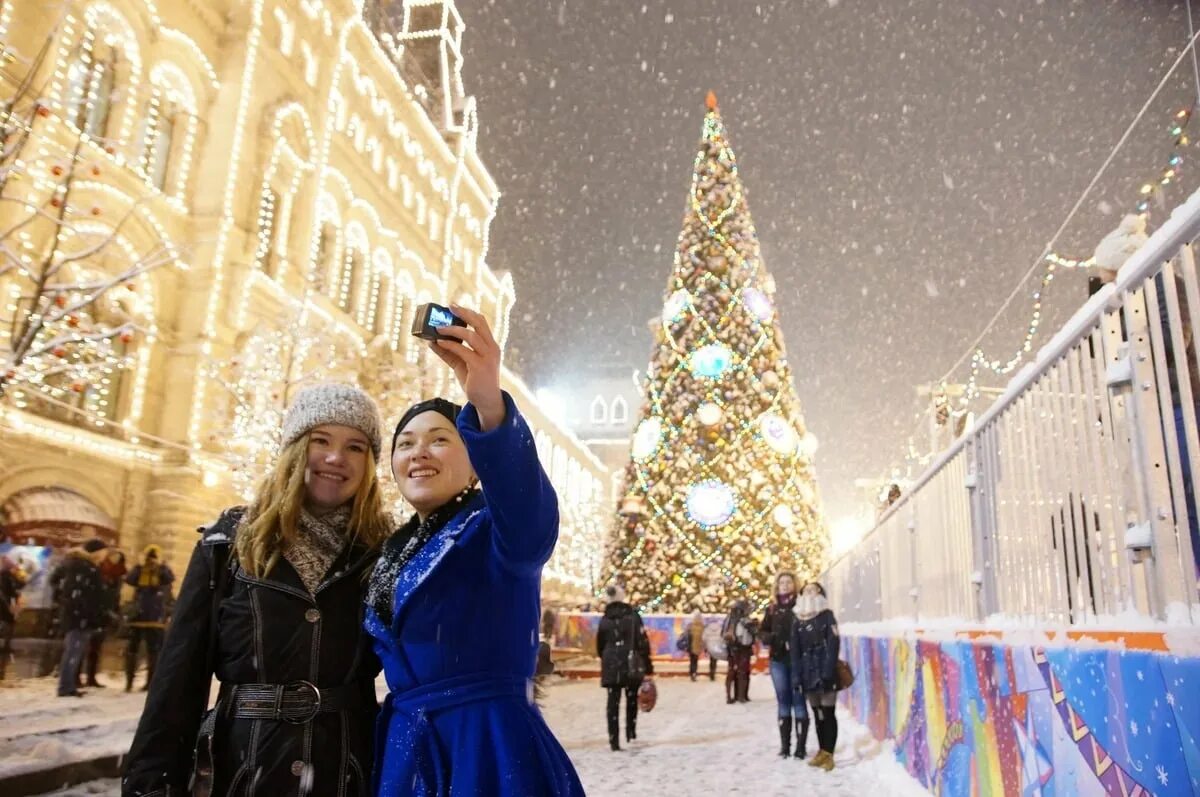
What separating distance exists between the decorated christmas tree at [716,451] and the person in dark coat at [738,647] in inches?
194

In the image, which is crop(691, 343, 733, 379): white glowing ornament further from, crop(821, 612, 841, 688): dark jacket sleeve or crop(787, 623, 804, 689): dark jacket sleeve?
crop(821, 612, 841, 688): dark jacket sleeve

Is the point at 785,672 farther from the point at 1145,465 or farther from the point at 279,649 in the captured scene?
the point at 279,649

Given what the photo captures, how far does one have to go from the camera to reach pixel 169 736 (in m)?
2.40

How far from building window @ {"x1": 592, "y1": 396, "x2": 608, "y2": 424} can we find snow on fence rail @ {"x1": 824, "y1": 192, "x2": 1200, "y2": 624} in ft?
291

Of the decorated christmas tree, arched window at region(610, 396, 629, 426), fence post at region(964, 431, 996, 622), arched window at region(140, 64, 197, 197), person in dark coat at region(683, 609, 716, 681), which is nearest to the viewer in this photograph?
fence post at region(964, 431, 996, 622)

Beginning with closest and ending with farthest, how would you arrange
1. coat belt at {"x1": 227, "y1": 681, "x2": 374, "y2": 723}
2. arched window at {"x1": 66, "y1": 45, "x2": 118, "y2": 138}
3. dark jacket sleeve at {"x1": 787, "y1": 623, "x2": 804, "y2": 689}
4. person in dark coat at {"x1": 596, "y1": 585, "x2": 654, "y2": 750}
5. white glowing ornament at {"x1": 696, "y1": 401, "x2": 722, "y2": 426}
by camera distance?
coat belt at {"x1": 227, "y1": 681, "x2": 374, "y2": 723} → dark jacket sleeve at {"x1": 787, "y1": 623, "x2": 804, "y2": 689} → person in dark coat at {"x1": 596, "y1": 585, "x2": 654, "y2": 750} → arched window at {"x1": 66, "y1": 45, "x2": 118, "y2": 138} → white glowing ornament at {"x1": 696, "y1": 401, "x2": 722, "y2": 426}

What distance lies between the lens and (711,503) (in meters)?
20.5

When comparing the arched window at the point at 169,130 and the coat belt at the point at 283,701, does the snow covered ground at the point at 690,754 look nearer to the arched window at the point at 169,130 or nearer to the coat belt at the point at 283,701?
the coat belt at the point at 283,701

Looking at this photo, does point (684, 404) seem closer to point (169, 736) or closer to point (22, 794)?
point (22, 794)

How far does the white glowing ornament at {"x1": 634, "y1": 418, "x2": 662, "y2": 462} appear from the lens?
2119cm

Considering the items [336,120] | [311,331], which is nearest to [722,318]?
[311,331]

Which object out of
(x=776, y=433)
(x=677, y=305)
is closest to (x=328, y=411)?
(x=776, y=433)

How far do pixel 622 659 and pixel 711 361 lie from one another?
12.1 m

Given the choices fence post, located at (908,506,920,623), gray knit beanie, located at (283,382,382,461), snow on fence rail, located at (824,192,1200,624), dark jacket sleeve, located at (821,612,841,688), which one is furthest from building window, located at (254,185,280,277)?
gray knit beanie, located at (283,382,382,461)
